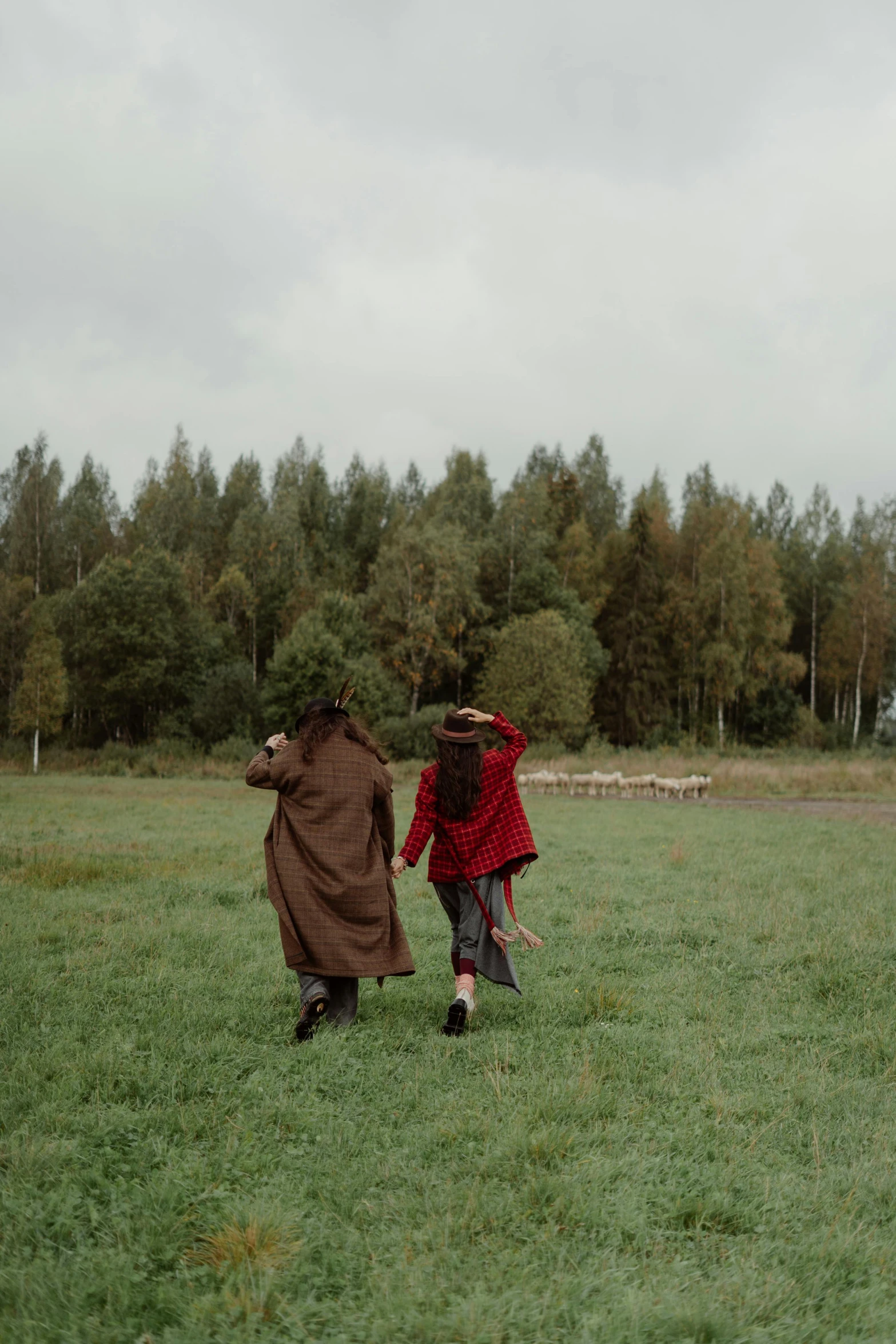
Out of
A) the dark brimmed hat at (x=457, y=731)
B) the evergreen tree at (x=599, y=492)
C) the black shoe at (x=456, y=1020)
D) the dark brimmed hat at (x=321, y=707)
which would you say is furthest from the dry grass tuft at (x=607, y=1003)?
the evergreen tree at (x=599, y=492)

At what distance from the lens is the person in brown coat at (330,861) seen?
631 centimetres

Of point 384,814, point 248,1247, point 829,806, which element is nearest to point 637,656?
point 829,806

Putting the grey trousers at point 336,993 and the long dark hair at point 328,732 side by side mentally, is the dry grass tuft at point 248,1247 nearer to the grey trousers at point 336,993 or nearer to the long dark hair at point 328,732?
the grey trousers at point 336,993

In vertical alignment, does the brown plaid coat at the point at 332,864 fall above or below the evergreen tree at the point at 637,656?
below

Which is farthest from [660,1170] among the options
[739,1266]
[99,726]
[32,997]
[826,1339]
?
[99,726]

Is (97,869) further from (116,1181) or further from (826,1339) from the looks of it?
(826,1339)

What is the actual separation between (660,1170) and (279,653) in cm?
4386

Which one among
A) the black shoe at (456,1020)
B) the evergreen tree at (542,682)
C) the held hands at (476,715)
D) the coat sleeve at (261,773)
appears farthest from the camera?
the evergreen tree at (542,682)

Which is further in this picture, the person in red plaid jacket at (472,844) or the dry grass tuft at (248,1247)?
the person in red plaid jacket at (472,844)

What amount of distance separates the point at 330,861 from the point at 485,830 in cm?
120

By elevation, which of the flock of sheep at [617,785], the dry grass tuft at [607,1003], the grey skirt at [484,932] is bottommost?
the flock of sheep at [617,785]

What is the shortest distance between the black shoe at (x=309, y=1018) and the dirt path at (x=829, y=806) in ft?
59.8

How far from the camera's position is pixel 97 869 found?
12594 millimetres

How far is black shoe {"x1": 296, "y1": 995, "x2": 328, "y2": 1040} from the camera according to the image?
6113mm
